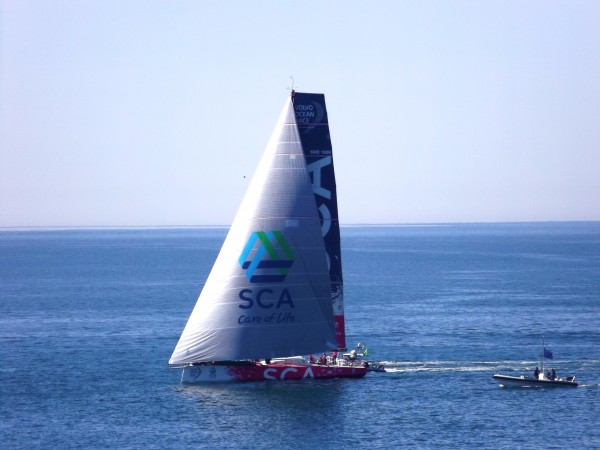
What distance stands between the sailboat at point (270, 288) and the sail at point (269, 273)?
0.24 ft

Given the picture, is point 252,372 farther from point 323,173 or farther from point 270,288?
point 323,173

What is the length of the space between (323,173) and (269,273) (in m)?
8.94

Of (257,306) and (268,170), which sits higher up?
(268,170)

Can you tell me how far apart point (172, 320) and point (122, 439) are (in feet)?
172

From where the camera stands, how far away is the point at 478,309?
Answer: 119938 mm

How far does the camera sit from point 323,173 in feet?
244

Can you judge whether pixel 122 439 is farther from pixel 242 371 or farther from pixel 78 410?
pixel 242 371

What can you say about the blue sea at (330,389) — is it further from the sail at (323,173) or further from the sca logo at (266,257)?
the sca logo at (266,257)

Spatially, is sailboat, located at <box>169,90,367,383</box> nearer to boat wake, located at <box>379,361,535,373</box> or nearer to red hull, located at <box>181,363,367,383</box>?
red hull, located at <box>181,363,367,383</box>

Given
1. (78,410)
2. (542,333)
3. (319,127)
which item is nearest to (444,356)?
(542,333)

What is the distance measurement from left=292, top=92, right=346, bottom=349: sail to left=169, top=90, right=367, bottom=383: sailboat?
1102 mm

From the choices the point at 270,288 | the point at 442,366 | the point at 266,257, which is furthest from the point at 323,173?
the point at 442,366

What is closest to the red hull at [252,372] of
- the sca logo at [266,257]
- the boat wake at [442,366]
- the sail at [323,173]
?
the sail at [323,173]

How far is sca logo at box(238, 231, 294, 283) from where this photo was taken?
7081 cm
